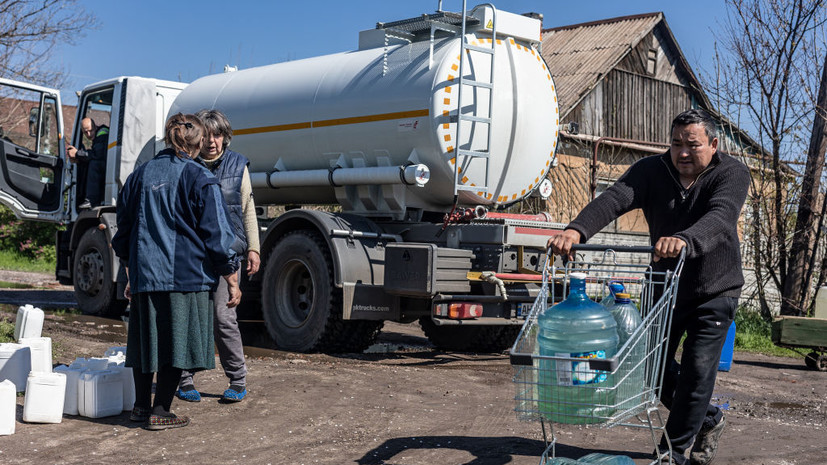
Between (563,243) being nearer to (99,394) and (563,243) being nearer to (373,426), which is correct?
(373,426)

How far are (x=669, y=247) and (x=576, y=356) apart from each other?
0.76m

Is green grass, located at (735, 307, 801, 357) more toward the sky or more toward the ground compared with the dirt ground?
more toward the sky

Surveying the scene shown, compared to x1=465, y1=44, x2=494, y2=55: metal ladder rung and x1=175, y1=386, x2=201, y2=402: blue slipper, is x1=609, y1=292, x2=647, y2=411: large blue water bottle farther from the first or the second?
x1=465, y1=44, x2=494, y2=55: metal ladder rung

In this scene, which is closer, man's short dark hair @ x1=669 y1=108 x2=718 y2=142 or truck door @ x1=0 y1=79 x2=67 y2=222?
man's short dark hair @ x1=669 y1=108 x2=718 y2=142

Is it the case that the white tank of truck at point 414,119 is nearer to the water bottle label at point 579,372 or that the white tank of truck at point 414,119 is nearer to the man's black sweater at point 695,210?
the man's black sweater at point 695,210

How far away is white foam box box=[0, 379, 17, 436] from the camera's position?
5.07 metres

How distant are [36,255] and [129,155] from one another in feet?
37.4

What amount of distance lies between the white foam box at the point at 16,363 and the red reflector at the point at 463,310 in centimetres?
369

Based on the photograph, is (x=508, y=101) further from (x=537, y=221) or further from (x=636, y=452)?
(x=636, y=452)

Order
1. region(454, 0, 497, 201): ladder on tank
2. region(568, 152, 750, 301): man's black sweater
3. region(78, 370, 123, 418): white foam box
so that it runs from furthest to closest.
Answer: region(454, 0, 497, 201): ladder on tank
region(78, 370, 123, 418): white foam box
region(568, 152, 750, 301): man's black sweater

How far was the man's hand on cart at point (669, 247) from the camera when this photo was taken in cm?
397

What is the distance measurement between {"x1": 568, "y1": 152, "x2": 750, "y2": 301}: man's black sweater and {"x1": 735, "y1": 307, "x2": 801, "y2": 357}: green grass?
731cm

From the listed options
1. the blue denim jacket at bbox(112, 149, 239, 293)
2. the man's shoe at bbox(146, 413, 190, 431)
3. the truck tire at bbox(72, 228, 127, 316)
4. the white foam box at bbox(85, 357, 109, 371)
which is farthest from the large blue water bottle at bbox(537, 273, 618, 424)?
the truck tire at bbox(72, 228, 127, 316)

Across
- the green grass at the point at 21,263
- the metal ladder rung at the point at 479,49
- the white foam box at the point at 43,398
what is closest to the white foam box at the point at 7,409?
the white foam box at the point at 43,398
